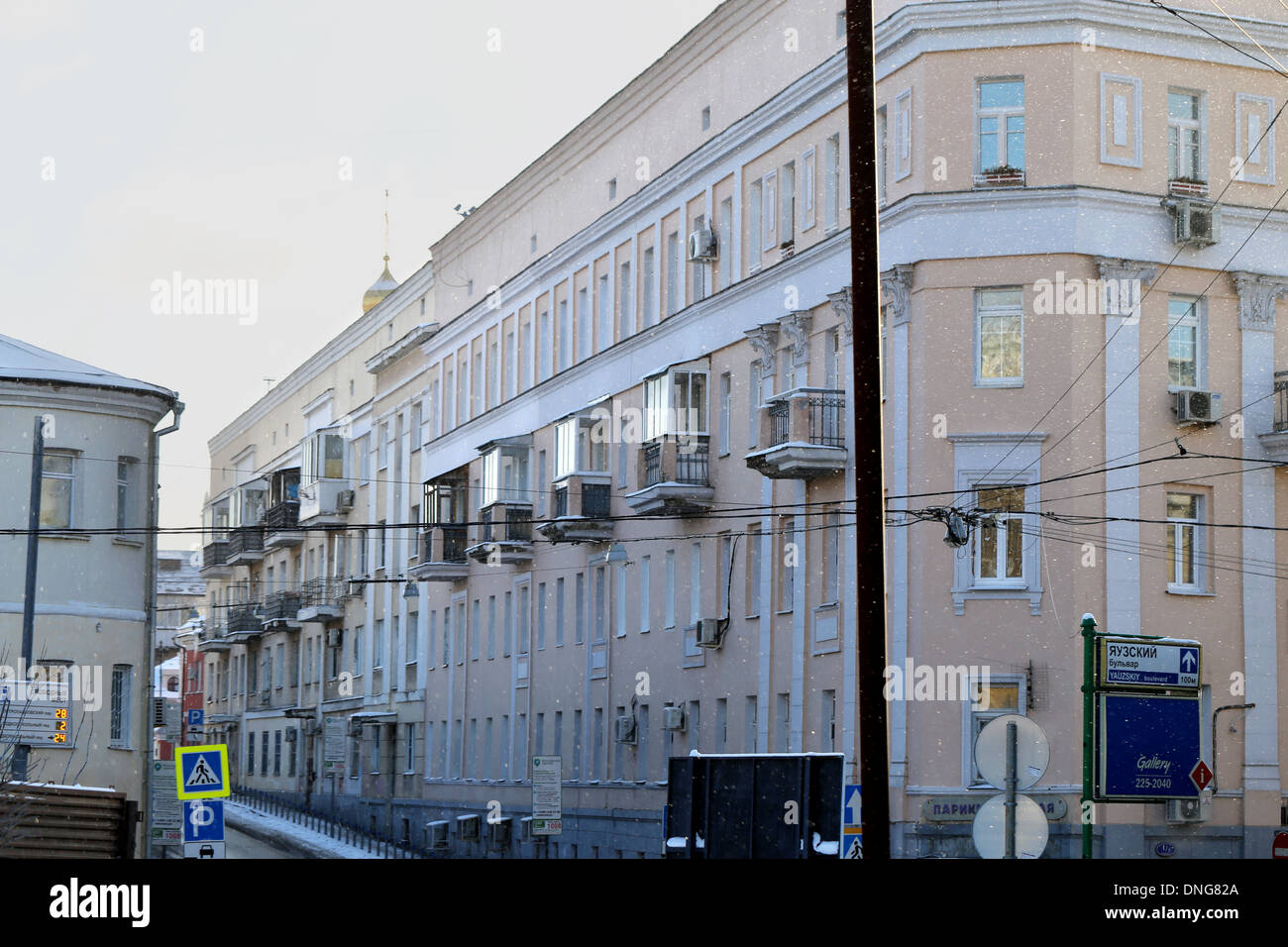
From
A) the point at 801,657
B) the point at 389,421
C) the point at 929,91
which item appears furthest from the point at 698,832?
the point at 389,421

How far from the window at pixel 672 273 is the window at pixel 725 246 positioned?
237 centimetres

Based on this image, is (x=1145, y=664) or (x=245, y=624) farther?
(x=245, y=624)

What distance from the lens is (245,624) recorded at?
85062 mm

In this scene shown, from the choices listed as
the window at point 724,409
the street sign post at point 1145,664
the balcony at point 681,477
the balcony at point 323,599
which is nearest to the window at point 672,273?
the window at point 724,409

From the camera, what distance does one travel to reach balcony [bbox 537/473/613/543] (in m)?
47.9

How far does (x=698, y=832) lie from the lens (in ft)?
85.6

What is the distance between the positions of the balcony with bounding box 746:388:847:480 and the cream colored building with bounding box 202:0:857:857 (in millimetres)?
64

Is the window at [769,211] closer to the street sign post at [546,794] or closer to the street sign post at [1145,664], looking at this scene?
the street sign post at [546,794]

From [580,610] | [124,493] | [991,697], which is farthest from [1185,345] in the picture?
[124,493]

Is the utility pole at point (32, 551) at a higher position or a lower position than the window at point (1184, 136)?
lower

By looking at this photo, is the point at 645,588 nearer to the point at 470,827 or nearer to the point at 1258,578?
the point at 470,827

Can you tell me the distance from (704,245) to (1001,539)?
1073 centimetres

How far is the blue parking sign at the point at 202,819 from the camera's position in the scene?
70.5 feet
